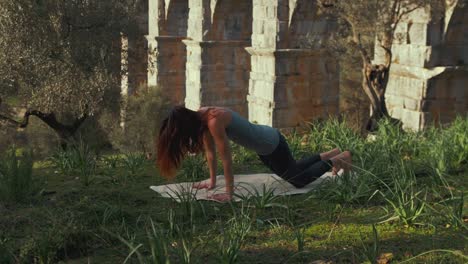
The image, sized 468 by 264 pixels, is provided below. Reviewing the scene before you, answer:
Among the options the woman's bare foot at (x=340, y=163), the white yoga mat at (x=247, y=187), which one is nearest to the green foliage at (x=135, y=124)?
the white yoga mat at (x=247, y=187)

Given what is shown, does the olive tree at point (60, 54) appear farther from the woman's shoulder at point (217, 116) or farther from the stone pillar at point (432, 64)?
the woman's shoulder at point (217, 116)

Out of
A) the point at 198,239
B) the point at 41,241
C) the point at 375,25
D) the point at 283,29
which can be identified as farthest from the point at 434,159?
the point at 283,29

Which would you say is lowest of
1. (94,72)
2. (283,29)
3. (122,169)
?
(122,169)

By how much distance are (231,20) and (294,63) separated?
442 centimetres

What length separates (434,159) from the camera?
5801 mm

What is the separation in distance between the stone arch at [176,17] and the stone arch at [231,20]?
12.7 ft

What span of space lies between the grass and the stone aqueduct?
5675 millimetres

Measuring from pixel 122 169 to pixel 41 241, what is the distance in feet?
10.1

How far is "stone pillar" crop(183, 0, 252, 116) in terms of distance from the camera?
54.6 ft

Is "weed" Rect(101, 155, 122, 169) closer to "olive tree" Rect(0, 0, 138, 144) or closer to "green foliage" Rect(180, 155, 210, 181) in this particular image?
"green foliage" Rect(180, 155, 210, 181)

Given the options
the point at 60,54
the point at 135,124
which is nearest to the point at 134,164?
the point at 60,54

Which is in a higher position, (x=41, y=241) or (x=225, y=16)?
(x=225, y=16)

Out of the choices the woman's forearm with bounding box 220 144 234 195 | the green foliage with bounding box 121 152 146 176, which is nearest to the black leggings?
the woman's forearm with bounding box 220 144 234 195

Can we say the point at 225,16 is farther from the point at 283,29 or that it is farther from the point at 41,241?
the point at 41,241
